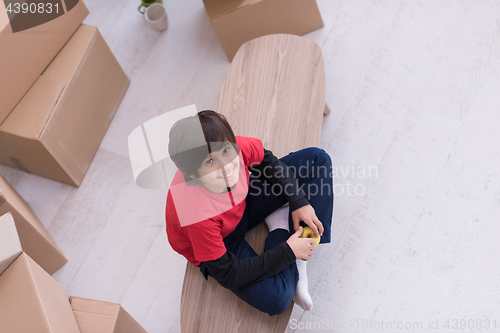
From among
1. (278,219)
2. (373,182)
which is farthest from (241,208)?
(373,182)

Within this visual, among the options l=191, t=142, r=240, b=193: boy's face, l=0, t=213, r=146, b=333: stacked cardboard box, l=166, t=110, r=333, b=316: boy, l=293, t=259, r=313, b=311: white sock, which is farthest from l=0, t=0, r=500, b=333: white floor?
l=191, t=142, r=240, b=193: boy's face

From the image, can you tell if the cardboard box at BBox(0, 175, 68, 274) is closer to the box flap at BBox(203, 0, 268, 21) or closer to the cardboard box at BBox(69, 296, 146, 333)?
the cardboard box at BBox(69, 296, 146, 333)

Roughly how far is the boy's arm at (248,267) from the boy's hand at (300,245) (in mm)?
14

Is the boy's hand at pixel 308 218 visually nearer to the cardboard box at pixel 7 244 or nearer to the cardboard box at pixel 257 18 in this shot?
the cardboard box at pixel 7 244

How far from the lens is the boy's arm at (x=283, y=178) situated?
1.09m

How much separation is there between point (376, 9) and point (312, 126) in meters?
0.75

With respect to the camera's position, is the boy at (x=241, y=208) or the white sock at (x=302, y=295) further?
the white sock at (x=302, y=295)

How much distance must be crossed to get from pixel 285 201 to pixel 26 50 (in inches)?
39.7

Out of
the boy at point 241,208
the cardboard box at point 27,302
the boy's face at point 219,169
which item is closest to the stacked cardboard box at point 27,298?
the cardboard box at point 27,302

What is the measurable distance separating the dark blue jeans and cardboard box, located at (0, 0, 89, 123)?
0.88 metres

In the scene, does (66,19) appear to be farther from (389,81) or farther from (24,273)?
(389,81)

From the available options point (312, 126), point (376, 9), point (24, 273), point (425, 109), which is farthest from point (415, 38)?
point (24, 273)

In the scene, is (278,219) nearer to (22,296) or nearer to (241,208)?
(241,208)

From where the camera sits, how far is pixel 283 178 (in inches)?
43.4
